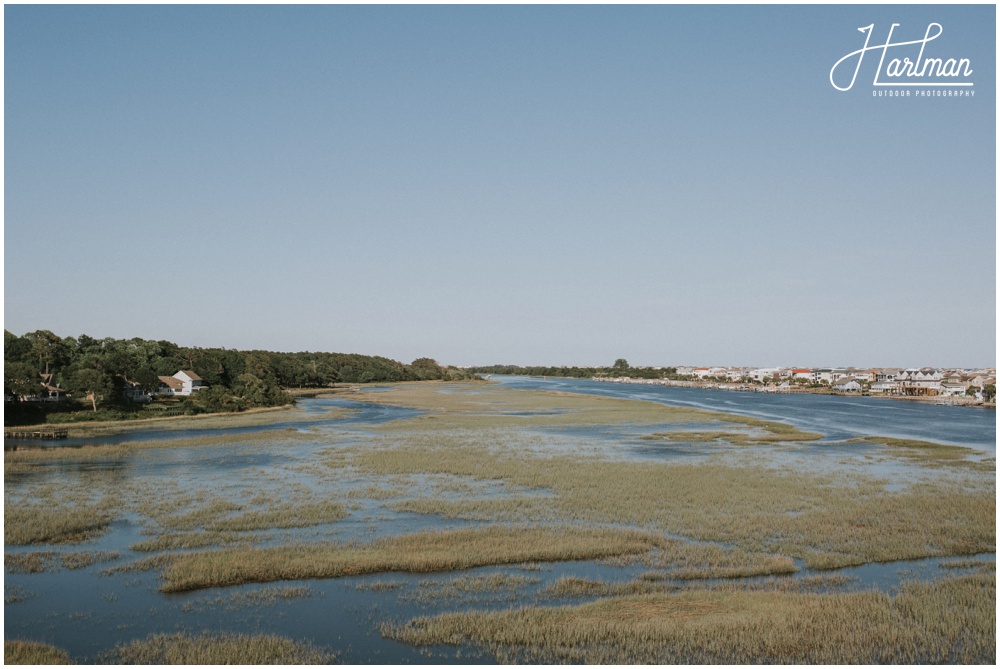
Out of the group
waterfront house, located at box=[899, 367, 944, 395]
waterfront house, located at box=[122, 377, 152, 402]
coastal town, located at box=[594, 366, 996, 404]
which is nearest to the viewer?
waterfront house, located at box=[122, 377, 152, 402]

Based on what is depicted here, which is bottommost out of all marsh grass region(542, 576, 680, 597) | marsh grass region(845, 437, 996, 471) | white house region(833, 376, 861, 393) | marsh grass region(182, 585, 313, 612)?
marsh grass region(182, 585, 313, 612)

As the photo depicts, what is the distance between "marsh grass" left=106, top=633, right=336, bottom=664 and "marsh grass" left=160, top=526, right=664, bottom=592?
10.6 ft

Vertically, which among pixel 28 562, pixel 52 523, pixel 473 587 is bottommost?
pixel 52 523

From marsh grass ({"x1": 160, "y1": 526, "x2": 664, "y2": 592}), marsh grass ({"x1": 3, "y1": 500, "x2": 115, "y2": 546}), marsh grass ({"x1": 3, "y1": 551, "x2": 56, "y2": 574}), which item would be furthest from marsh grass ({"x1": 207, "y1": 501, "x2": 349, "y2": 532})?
marsh grass ({"x1": 3, "y1": 551, "x2": 56, "y2": 574})

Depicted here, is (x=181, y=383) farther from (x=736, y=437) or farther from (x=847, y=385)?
(x=847, y=385)

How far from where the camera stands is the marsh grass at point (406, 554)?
1794 centimetres

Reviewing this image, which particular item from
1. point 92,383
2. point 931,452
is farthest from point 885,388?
point 92,383

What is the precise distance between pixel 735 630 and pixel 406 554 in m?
8.91

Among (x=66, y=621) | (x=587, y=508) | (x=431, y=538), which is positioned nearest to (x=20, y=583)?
(x=66, y=621)

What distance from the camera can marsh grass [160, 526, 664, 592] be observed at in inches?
706

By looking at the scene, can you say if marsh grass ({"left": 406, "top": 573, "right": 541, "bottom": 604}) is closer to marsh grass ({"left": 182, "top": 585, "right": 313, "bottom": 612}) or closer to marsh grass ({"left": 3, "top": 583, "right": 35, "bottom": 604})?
marsh grass ({"left": 182, "top": 585, "right": 313, "bottom": 612})

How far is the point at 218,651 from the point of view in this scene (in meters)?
13.5

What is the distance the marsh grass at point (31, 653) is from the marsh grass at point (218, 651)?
36.1 inches

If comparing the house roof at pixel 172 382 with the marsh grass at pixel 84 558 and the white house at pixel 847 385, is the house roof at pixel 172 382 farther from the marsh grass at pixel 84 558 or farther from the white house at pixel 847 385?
the white house at pixel 847 385
